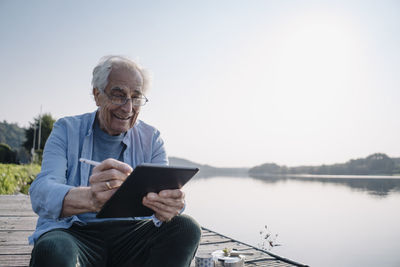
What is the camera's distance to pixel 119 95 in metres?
1.76

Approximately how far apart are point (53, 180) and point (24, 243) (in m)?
1.87

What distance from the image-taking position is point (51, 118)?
31734 millimetres

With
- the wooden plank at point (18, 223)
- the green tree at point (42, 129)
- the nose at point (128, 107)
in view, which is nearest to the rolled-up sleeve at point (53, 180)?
the nose at point (128, 107)

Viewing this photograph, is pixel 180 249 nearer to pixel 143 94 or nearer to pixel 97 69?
pixel 143 94

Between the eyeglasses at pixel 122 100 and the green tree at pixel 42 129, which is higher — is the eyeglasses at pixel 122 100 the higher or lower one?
the lower one

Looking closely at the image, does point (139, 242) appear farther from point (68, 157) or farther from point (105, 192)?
point (68, 157)

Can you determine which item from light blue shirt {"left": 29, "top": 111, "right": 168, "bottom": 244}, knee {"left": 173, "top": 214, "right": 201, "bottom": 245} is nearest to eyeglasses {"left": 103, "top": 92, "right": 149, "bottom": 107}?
light blue shirt {"left": 29, "top": 111, "right": 168, "bottom": 244}

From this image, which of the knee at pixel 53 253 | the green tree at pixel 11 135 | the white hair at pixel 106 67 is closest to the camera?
the knee at pixel 53 253

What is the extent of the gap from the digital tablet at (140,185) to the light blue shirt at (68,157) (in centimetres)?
25

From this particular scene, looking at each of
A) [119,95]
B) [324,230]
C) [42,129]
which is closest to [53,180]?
[119,95]

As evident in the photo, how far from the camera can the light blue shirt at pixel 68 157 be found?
1.35 metres

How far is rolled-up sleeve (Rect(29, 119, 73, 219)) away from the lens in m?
1.31

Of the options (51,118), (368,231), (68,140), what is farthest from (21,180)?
(51,118)

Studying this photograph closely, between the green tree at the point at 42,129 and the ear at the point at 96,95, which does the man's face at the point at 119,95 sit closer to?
the ear at the point at 96,95
